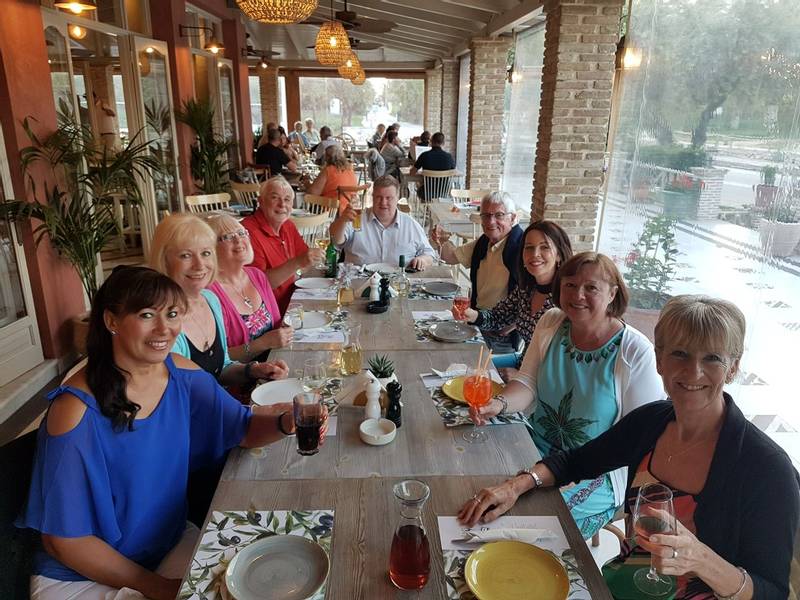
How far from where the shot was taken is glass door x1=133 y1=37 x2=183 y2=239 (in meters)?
5.91

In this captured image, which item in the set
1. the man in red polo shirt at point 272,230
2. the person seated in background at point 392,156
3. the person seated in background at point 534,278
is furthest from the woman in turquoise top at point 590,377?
the person seated in background at point 392,156

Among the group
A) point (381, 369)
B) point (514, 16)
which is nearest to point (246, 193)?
point (514, 16)

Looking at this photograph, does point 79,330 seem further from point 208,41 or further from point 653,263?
point 208,41

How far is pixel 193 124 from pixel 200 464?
5772 mm

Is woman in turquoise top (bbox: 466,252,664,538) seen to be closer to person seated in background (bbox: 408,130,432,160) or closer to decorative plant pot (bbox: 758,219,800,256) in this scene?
decorative plant pot (bbox: 758,219,800,256)

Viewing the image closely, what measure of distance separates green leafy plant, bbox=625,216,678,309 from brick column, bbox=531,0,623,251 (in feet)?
2.28

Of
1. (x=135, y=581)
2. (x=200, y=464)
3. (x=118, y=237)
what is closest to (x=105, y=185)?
(x=118, y=237)

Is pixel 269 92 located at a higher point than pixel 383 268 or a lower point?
higher

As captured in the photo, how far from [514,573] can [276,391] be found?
1.07 metres

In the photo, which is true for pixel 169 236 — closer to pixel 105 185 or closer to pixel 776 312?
pixel 105 185

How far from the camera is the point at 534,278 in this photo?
9.09 feet

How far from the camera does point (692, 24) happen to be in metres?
3.67

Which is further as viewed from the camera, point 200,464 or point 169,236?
point 169,236

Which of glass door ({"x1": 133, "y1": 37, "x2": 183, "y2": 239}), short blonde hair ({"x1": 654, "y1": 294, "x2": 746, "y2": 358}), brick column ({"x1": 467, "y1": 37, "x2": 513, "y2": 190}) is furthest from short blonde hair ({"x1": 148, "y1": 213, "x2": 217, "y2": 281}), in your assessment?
brick column ({"x1": 467, "y1": 37, "x2": 513, "y2": 190})
